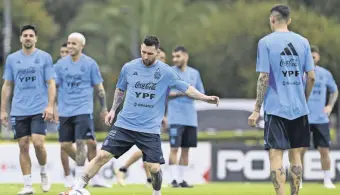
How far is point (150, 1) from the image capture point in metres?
68.9

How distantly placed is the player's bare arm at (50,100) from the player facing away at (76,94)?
3.75ft

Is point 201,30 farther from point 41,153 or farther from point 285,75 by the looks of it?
point 285,75

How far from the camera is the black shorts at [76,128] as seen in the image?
1816 cm

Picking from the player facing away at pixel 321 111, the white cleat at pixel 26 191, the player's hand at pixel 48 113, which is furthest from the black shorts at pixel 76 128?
the player facing away at pixel 321 111

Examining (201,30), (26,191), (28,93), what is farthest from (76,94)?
(201,30)

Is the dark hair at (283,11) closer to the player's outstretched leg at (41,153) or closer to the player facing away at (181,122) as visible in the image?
the player's outstretched leg at (41,153)

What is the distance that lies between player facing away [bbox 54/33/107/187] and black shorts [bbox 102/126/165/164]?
3427 mm

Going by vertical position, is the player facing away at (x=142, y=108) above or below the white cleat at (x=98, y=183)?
above

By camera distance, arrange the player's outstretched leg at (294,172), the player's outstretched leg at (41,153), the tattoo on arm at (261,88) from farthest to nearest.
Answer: the player's outstretched leg at (41,153) < the player's outstretched leg at (294,172) < the tattoo on arm at (261,88)

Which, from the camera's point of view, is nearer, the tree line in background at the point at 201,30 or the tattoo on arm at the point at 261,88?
the tattoo on arm at the point at 261,88

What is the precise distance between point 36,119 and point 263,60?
15.9 ft

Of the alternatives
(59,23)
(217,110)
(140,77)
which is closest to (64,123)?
(140,77)

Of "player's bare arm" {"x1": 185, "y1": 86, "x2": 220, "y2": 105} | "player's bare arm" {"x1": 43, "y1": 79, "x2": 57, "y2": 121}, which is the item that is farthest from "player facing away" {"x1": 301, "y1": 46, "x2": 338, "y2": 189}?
"player's bare arm" {"x1": 185, "y1": 86, "x2": 220, "y2": 105}

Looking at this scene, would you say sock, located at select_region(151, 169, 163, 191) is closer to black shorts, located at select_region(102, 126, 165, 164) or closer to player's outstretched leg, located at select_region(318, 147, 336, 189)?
black shorts, located at select_region(102, 126, 165, 164)
